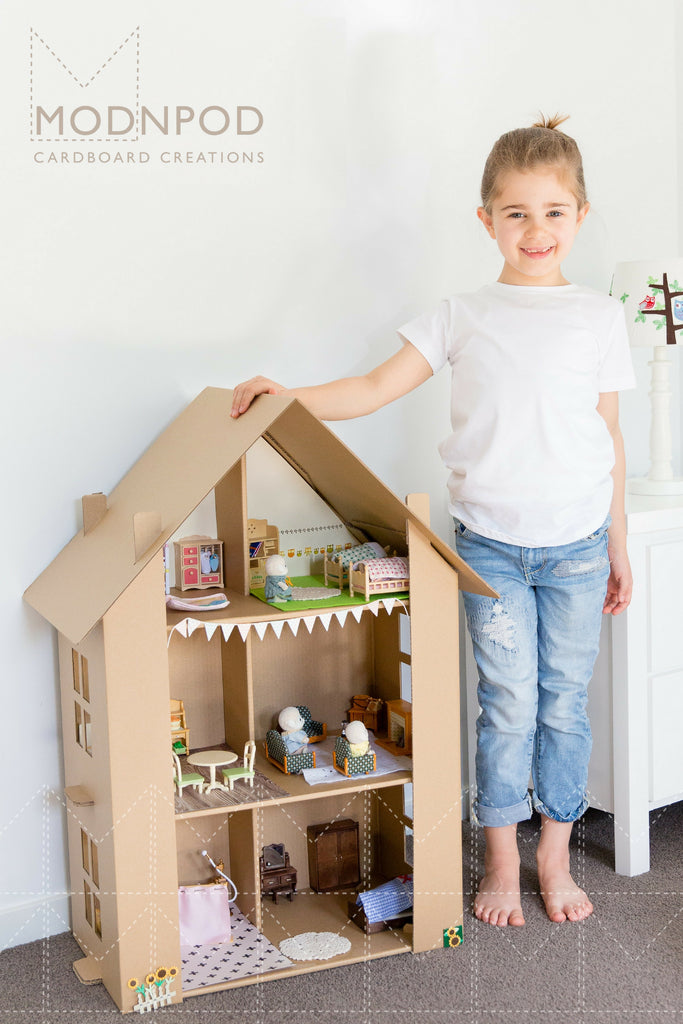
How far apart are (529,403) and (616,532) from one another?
0.88ft

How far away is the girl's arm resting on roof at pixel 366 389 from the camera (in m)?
1.45

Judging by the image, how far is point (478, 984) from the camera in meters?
1.37

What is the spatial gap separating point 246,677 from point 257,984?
383 millimetres

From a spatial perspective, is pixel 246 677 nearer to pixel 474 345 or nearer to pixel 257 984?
pixel 257 984

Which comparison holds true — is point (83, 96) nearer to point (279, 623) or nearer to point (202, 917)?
point (279, 623)

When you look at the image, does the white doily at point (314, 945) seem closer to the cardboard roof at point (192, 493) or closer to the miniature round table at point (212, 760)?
the miniature round table at point (212, 760)

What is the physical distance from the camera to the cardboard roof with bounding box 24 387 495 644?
129 centimetres

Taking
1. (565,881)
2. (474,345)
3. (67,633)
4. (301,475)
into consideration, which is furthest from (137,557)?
(565,881)

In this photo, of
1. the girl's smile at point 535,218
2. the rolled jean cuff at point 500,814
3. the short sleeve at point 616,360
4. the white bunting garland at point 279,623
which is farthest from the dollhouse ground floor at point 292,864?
the girl's smile at point 535,218

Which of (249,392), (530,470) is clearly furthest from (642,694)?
Result: (249,392)

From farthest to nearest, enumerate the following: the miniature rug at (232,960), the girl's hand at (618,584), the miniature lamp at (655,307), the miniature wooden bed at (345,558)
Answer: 1. the miniature lamp at (655,307)
2. the girl's hand at (618,584)
3. the miniature wooden bed at (345,558)
4. the miniature rug at (232,960)

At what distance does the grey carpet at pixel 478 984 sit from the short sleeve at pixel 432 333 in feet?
2.58

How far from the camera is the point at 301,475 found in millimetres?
1642

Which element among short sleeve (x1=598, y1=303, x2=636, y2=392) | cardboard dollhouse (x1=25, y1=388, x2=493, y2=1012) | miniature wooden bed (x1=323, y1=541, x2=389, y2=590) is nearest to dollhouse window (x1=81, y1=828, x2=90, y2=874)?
cardboard dollhouse (x1=25, y1=388, x2=493, y2=1012)
